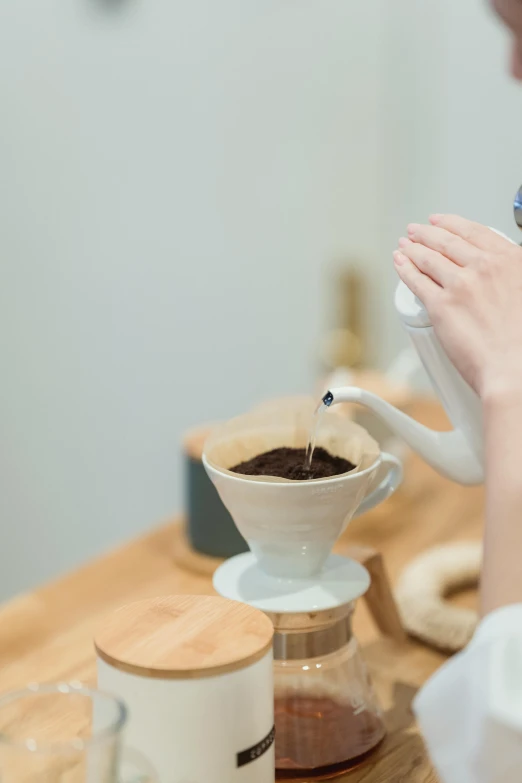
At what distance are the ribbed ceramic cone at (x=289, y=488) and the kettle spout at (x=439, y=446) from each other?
0.03 m

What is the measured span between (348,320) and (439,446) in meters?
1.42

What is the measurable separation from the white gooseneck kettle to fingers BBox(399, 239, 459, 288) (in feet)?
0.08

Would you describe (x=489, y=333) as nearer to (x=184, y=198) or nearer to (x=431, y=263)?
(x=431, y=263)

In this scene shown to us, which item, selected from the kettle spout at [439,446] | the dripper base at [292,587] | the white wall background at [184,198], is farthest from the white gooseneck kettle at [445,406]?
the white wall background at [184,198]

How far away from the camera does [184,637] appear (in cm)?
55

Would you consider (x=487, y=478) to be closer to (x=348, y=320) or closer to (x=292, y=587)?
(x=292, y=587)

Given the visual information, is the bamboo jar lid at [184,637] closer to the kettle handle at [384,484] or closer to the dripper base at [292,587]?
the dripper base at [292,587]

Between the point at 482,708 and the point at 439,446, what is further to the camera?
the point at 439,446

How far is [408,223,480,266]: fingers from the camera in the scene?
66 cm

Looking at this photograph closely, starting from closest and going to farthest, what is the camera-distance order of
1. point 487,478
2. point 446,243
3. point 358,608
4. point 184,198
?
point 487,478 < point 446,243 < point 358,608 < point 184,198

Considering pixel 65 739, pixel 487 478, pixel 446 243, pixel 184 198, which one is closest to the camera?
pixel 65 739

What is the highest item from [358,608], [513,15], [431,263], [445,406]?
[513,15]

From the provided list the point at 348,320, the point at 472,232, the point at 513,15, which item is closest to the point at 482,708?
the point at 472,232

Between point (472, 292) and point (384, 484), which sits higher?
point (472, 292)
